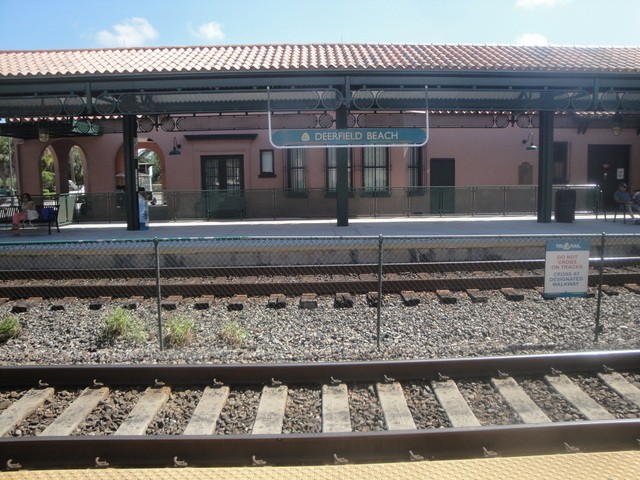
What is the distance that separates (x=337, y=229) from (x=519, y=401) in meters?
10.6

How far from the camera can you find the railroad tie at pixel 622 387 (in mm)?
5410

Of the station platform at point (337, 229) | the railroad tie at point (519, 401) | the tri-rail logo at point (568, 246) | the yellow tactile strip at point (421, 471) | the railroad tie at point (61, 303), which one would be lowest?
the yellow tactile strip at point (421, 471)

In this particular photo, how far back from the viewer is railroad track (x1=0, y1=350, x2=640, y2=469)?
4410 millimetres

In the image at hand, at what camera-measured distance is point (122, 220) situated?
20609 millimetres

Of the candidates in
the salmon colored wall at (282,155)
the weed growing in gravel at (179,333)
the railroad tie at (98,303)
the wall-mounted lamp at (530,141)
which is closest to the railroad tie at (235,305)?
the weed growing in gravel at (179,333)

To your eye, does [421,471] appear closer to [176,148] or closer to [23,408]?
[23,408]

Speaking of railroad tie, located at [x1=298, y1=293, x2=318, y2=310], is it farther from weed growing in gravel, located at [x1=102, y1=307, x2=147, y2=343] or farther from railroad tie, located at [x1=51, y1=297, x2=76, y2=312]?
railroad tie, located at [x1=51, y1=297, x2=76, y2=312]

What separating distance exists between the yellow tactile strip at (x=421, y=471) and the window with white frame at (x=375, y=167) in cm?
1772

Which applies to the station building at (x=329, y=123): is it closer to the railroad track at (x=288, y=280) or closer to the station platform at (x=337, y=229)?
the station platform at (x=337, y=229)

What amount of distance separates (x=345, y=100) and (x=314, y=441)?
36.1 feet

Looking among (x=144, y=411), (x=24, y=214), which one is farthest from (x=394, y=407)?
(x=24, y=214)

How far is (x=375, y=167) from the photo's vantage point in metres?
21.9

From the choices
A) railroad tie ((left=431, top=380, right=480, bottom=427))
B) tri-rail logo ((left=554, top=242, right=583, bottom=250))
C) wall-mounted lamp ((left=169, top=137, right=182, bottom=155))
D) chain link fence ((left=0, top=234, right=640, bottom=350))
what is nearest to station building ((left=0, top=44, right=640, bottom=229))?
wall-mounted lamp ((left=169, top=137, right=182, bottom=155))

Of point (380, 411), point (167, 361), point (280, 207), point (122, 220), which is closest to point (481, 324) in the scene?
point (380, 411)
